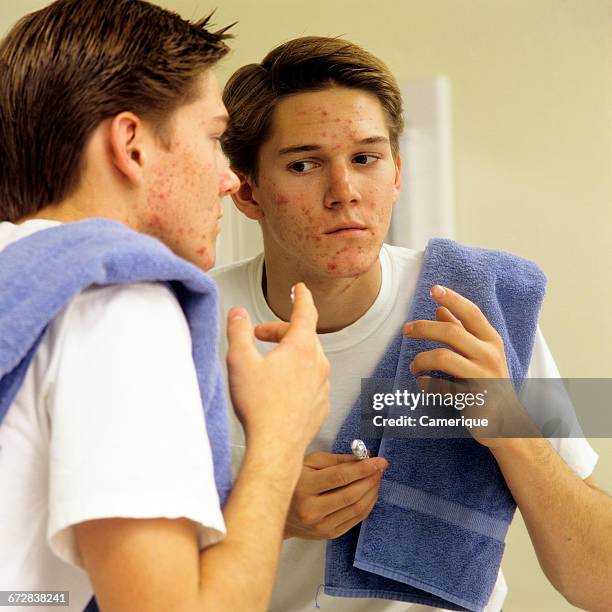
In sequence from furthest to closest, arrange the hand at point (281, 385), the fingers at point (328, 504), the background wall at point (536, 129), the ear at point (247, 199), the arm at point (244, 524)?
1. the background wall at point (536, 129)
2. the ear at point (247, 199)
3. the fingers at point (328, 504)
4. the hand at point (281, 385)
5. the arm at point (244, 524)

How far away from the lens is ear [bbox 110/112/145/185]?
0.57m

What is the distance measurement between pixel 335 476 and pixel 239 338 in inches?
A: 13.3

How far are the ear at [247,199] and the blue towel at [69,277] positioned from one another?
22.8 inches

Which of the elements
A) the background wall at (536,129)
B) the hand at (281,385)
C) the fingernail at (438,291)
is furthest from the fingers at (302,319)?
the background wall at (536,129)

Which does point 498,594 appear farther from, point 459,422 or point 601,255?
point 601,255

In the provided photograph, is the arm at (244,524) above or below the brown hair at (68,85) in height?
below

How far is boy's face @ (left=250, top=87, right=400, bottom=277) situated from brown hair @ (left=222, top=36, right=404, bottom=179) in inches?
0.6

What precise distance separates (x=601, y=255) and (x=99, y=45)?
89 cm

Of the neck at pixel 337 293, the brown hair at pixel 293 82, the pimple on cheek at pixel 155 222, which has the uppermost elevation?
the brown hair at pixel 293 82

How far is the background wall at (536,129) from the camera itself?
122cm

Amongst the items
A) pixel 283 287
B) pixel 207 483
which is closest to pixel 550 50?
pixel 283 287

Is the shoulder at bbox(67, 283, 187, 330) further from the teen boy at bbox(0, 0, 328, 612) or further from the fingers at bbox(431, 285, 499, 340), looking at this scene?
the fingers at bbox(431, 285, 499, 340)

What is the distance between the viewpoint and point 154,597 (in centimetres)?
42

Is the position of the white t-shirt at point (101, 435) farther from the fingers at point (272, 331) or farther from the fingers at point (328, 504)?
the fingers at point (328, 504)
